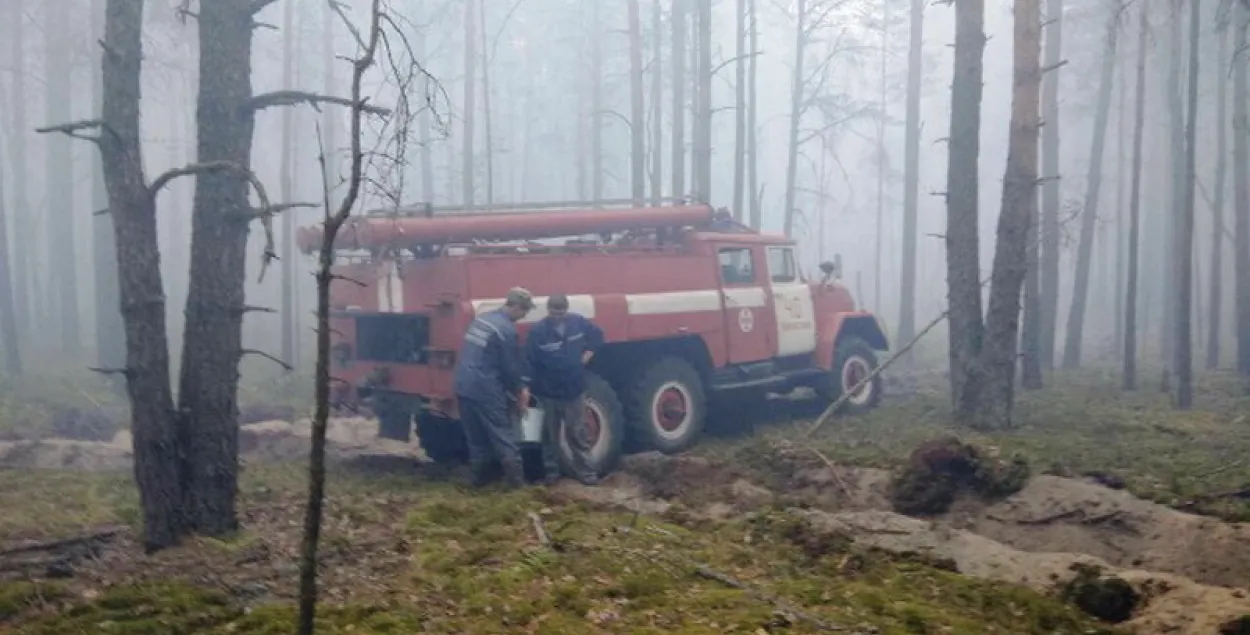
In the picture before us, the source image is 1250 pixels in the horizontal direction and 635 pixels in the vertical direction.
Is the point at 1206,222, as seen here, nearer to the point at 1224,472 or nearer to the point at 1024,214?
the point at 1024,214

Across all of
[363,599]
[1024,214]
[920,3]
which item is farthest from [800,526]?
[920,3]

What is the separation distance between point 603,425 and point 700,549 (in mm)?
4258

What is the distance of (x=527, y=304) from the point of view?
10234mm

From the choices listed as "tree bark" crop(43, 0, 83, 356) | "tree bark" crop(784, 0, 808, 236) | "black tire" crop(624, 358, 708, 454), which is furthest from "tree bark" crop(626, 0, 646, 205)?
"tree bark" crop(43, 0, 83, 356)

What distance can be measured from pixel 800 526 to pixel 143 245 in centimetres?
503

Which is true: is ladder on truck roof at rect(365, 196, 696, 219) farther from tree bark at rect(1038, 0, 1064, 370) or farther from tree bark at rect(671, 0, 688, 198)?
tree bark at rect(671, 0, 688, 198)

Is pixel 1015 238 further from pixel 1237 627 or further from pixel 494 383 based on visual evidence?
pixel 1237 627

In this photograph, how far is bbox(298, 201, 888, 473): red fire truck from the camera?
1078 centimetres

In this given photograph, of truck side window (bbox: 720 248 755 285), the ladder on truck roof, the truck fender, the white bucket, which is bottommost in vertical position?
the white bucket

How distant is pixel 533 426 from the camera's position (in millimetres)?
10773

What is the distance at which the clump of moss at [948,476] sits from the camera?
8.81 meters

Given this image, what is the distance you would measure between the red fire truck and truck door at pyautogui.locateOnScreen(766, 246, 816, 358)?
0.09 ft

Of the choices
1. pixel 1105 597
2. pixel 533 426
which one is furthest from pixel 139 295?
pixel 1105 597

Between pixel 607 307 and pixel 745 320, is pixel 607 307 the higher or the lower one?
the higher one
